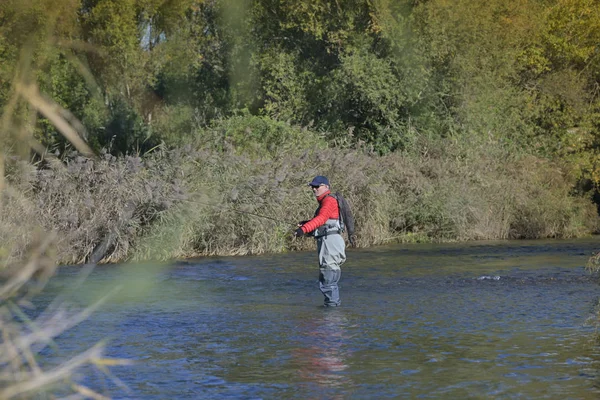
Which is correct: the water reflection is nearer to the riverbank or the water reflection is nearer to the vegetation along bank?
the riverbank

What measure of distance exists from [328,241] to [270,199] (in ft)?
32.1

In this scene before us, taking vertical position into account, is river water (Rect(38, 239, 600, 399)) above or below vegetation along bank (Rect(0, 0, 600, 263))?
below

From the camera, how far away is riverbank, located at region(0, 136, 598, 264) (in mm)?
21094

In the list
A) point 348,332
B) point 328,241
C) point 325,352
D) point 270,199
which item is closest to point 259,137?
point 270,199

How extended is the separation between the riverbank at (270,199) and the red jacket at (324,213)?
13.1 feet

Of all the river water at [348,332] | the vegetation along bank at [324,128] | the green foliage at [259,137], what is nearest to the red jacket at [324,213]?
the river water at [348,332]

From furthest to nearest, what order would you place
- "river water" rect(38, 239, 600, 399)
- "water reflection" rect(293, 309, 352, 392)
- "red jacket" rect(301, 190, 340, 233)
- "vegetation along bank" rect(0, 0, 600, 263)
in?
"vegetation along bank" rect(0, 0, 600, 263) < "red jacket" rect(301, 190, 340, 233) < "water reflection" rect(293, 309, 352, 392) < "river water" rect(38, 239, 600, 399)

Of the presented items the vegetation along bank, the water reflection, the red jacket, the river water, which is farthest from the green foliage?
the water reflection

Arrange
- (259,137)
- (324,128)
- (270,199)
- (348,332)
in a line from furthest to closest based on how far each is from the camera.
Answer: (324,128), (259,137), (270,199), (348,332)

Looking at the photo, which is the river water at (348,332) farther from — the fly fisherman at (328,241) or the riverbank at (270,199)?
the riverbank at (270,199)

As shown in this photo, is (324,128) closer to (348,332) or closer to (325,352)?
(348,332)

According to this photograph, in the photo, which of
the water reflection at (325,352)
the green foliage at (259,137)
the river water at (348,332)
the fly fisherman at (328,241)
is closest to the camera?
the river water at (348,332)

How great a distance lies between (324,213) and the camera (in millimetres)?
13570

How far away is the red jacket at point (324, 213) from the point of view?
13320mm
